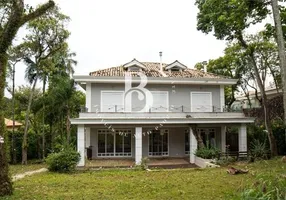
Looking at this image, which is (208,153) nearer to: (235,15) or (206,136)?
(206,136)

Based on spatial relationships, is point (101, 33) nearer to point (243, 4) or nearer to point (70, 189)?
point (243, 4)

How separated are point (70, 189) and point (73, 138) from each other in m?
19.0

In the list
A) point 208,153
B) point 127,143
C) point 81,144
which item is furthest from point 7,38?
point 127,143

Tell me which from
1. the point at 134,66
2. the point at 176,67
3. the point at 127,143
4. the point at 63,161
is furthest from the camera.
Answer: the point at 176,67

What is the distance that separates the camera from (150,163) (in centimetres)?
2109

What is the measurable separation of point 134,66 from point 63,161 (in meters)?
11.3

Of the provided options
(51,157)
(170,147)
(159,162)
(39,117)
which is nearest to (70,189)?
(51,157)

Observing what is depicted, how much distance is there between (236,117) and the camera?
886 inches

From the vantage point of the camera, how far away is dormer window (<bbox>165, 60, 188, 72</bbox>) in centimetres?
2604

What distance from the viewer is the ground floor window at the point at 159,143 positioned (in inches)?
956

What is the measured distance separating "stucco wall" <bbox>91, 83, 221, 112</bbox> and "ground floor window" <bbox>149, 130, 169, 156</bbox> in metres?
2.50

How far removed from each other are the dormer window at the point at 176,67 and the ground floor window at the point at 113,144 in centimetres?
673

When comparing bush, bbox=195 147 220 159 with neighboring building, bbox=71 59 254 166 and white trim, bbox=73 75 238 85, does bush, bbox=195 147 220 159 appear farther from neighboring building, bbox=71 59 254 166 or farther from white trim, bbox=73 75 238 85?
white trim, bbox=73 75 238 85

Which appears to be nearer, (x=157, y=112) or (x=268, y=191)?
(x=268, y=191)
